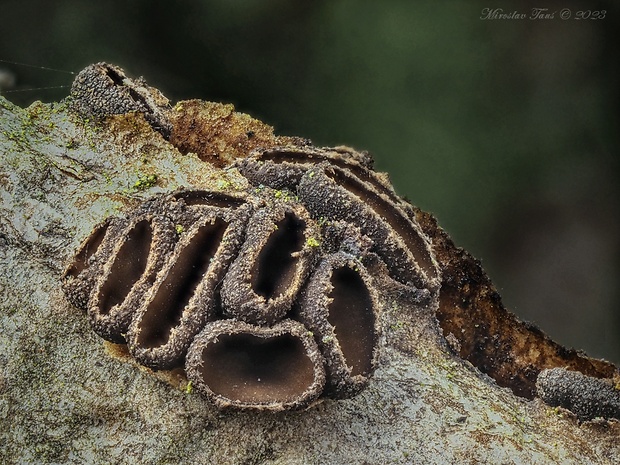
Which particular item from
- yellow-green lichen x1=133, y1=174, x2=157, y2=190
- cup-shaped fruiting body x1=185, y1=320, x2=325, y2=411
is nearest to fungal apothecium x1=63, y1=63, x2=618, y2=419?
cup-shaped fruiting body x1=185, y1=320, x2=325, y2=411

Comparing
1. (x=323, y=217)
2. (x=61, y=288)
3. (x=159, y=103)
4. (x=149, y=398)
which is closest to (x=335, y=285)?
(x=323, y=217)

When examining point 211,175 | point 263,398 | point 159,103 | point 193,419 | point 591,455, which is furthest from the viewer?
point 159,103

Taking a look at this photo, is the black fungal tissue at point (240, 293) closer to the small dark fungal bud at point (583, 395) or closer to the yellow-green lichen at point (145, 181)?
the yellow-green lichen at point (145, 181)

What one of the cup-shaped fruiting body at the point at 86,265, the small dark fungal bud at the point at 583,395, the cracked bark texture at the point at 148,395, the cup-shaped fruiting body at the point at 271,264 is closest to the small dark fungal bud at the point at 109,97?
the cracked bark texture at the point at 148,395

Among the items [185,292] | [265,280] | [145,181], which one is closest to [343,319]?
[265,280]

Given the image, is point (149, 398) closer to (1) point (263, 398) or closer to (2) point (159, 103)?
(1) point (263, 398)

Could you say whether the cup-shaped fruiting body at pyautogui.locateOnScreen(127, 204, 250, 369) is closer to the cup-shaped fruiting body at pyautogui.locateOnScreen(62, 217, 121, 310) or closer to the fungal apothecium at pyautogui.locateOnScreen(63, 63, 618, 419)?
the fungal apothecium at pyautogui.locateOnScreen(63, 63, 618, 419)
